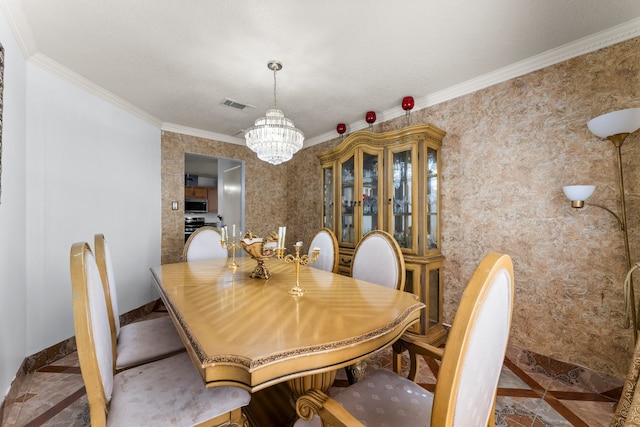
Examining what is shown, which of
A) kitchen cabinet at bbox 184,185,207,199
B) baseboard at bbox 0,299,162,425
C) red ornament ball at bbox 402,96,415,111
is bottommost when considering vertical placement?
baseboard at bbox 0,299,162,425

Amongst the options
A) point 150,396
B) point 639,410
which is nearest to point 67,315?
point 150,396

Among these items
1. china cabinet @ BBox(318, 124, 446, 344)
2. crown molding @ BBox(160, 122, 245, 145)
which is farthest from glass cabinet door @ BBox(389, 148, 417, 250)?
crown molding @ BBox(160, 122, 245, 145)

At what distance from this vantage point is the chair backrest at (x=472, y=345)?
600mm

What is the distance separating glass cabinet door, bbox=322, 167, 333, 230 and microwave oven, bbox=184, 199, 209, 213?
417cm

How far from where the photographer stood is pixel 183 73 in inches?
91.4

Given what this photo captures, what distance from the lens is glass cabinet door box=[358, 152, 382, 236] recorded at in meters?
2.85

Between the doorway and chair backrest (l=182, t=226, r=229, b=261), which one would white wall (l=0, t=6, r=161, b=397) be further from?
the doorway

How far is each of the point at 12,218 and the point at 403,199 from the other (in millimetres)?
3006

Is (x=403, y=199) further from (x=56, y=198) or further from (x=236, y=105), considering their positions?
(x=56, y=198)

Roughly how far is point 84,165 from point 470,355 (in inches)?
131

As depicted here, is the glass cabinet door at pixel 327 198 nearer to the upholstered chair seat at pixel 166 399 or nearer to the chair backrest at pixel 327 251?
the chair backrest at pixel 327 251

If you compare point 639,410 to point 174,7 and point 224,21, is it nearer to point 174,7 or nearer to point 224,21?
point 224,21

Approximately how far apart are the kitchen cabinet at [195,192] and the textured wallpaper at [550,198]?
5769mm

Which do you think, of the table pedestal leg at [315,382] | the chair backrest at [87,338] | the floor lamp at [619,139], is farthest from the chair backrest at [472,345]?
the floor lamp at [619,139]
